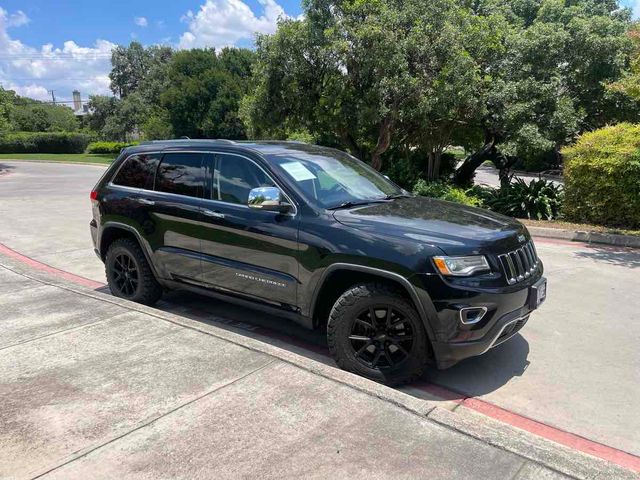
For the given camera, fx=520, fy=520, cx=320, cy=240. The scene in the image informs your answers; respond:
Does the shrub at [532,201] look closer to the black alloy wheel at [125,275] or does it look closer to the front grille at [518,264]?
the front grille at [518,264]

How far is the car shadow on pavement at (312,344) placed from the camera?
405 centimetres

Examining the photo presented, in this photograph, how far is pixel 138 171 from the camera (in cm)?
552

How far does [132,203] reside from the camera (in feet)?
17.7

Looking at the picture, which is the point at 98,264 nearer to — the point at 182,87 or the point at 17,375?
the point at 17,375

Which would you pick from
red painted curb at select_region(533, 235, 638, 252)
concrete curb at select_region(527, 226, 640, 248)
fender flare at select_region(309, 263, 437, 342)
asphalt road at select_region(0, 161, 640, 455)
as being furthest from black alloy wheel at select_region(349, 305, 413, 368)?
concrete curb at select_region(527, 226, 640, 248)

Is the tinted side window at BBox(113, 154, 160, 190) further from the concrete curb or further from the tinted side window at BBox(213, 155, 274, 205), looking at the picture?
the concrete curb

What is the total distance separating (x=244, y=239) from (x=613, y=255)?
6.53m

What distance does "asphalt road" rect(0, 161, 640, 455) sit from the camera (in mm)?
3627

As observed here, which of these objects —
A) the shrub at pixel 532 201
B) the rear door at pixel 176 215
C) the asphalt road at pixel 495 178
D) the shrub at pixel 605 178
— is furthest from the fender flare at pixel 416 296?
the asphalt road at pixel 495 178

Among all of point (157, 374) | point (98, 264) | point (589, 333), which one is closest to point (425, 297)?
point (157, 374)

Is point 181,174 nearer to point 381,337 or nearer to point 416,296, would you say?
point 381,337

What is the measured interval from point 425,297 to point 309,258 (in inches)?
38.7

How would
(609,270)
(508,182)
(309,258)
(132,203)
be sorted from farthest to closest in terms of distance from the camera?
1. (508,182)
2. (609,270)
3. (132,203)
4. (309,258)

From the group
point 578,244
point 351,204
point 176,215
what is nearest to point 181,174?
point 176,215
